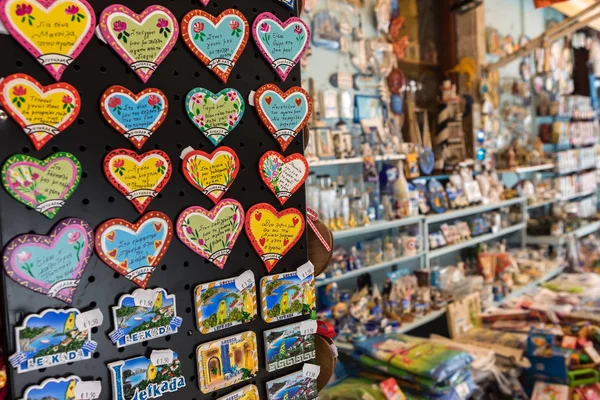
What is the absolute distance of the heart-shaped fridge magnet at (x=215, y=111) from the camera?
2.84 feet

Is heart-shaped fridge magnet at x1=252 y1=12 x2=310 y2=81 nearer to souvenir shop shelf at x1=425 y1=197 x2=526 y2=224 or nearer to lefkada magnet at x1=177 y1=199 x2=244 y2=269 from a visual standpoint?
lefkada magnet at x1=177 y1=199 x2=244 y2=269

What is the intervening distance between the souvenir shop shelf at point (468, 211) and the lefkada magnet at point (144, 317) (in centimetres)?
285

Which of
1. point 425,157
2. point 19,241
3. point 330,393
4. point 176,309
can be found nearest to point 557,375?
point 330,393

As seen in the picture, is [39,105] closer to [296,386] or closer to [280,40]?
[280,40]

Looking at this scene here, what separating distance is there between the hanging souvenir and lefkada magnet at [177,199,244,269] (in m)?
2.95

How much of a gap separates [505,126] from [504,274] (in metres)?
1.69

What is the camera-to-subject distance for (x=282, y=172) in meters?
0.98

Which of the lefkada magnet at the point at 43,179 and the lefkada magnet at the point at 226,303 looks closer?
the lefkada magnet at the point at 43,179

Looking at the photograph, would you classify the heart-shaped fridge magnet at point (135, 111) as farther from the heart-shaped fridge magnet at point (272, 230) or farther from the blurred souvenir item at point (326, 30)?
the blurred souvenir item at point (326, 30)

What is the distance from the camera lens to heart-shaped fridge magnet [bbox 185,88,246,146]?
0.86 m

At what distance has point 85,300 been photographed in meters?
0.76

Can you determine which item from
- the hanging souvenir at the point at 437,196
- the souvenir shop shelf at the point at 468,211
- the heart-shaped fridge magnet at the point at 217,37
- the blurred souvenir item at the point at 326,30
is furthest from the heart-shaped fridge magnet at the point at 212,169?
the hanging souvenir at the point at 437,196

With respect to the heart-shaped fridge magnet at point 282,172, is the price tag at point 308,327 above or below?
below

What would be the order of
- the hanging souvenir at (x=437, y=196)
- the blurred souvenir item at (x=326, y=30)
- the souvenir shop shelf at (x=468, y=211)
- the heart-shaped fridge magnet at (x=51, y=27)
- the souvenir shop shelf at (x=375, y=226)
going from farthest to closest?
the hanging souvenir at (x=437, y=196) → the souvenir shop shelf at (x=468, y=211) → the blurred souvenir item at (x=326, y=30) → the souvenir shop shelf at (x=375, y=226) → the heart-shaped fridge magnet at (x=51, y=27)
